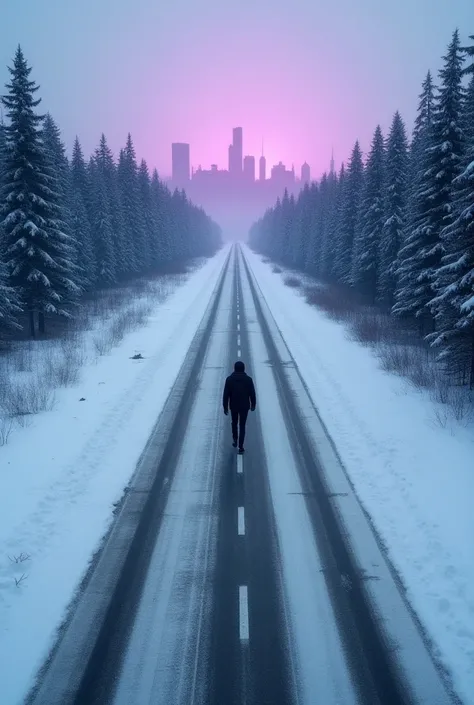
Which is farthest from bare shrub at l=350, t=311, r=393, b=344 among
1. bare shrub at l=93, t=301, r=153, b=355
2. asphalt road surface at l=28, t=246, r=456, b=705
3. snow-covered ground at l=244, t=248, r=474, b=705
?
asphalt road surface at l=28, t=246, r=456, b=705

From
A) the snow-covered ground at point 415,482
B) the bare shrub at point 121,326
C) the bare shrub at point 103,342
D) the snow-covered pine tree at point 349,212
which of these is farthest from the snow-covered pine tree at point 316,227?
the snow-covered ground at point 415,482

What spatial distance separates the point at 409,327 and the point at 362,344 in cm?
492

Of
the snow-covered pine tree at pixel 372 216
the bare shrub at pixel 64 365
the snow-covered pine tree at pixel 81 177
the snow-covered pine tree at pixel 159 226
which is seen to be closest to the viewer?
the bare shrub at pixel 64 365

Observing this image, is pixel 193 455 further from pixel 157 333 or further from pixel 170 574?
pixel 157 333

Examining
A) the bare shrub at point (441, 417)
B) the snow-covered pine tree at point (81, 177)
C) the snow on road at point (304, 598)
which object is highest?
the snow-covered pine tree at point (81, 177)

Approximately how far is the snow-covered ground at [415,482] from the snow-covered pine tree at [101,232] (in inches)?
1046

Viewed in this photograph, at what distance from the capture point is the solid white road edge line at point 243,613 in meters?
5.43

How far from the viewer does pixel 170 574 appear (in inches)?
255

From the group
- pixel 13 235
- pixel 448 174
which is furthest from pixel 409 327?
pixel 13 235

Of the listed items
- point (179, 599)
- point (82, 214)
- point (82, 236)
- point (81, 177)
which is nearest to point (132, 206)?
point (81, 177)

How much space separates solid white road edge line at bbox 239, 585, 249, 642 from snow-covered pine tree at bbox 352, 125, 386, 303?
30.4 meters

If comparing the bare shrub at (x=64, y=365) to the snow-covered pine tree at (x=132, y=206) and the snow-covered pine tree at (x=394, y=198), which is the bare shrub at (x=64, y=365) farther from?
the snow-covered pine tree at (x=132, y=206)

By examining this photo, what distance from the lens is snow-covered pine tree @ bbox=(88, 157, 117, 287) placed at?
3947cm

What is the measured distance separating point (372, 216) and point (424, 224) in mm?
13409
